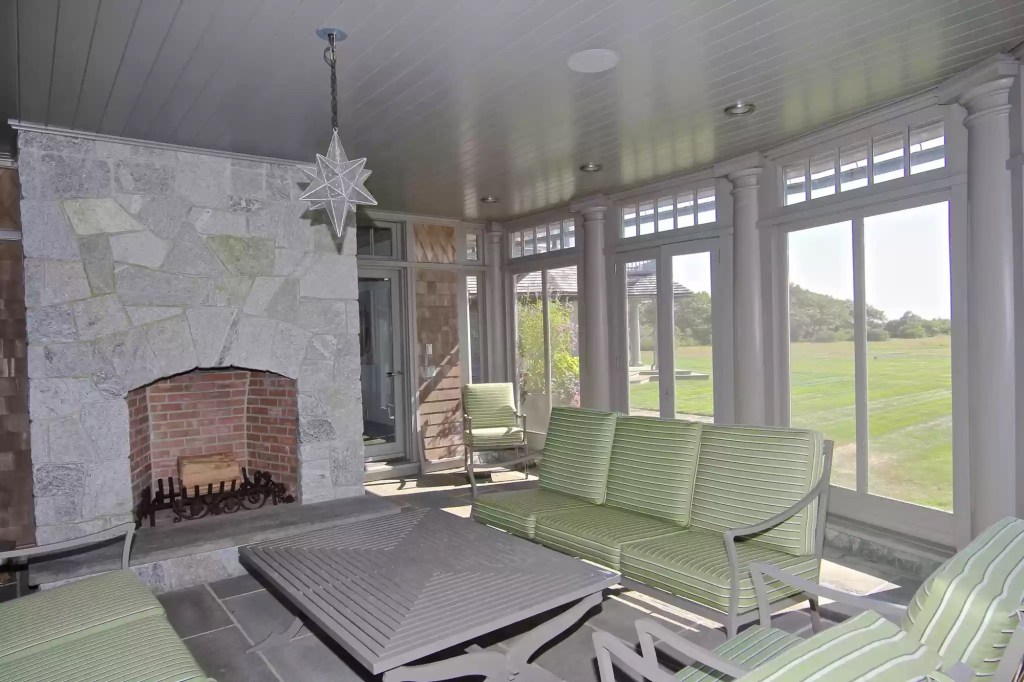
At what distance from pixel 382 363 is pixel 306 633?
394 cm

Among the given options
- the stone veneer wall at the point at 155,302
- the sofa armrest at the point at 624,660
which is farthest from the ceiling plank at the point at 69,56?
the sofa armrest at the point at 624,660

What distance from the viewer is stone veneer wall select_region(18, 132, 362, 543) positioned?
12.3ft

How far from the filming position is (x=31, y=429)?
12.1 ft

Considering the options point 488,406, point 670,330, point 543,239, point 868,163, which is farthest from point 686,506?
point 543,239

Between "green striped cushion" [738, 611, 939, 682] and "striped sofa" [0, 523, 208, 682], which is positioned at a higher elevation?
"green striped cushion" [738, 611, 939, 682]

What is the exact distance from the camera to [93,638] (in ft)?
6.94

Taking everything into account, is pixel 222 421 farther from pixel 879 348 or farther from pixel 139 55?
pixel 879 348

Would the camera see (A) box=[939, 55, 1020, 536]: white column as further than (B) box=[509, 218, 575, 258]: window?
No

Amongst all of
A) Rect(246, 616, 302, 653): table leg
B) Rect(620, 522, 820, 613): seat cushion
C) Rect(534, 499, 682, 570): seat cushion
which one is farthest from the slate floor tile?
Rect(620, 522, 820, 613): seat cushion

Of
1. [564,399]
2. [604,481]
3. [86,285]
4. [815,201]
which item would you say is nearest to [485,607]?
[604,481]

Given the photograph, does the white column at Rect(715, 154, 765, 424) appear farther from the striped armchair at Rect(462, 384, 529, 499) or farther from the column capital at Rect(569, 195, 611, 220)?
the striped armchair at Rect(462, 384, 529, 499)

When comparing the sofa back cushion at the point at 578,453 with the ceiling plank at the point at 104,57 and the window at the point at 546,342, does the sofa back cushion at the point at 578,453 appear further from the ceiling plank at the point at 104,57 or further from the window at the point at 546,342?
the ceiling plank at the point at 104,57

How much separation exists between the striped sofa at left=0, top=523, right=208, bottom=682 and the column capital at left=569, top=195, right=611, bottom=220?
4932 millimetres

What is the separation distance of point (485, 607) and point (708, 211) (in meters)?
4.19
